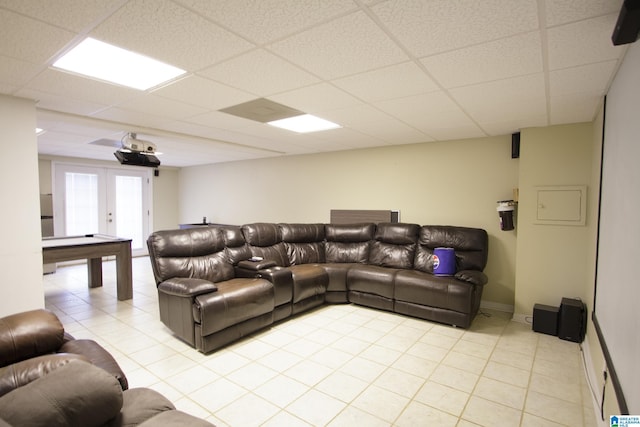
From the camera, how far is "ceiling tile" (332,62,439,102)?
6.94 feet

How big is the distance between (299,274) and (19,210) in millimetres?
2820

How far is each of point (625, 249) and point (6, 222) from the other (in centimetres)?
441

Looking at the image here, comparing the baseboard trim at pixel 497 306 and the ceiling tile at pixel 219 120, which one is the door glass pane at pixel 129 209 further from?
the baseboard trim at pixel 497 306

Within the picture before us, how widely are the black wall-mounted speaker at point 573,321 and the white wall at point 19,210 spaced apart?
5.18m

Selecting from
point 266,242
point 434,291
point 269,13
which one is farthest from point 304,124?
point 434,291

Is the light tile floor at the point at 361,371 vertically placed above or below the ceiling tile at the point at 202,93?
below

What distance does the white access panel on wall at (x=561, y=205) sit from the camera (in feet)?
11.0

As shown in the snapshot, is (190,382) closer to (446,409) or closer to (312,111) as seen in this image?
(446,409)

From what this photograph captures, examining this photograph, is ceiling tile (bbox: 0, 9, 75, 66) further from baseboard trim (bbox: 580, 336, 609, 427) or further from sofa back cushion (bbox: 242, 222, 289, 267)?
baseboard trim (bbox: 580, 336, 609, 427)

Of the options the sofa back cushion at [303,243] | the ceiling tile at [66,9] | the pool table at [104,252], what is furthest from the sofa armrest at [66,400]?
the pool table at [104,252]

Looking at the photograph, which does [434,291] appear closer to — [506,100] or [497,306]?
[497,306]

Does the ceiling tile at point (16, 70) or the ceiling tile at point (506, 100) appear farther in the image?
the ceiling tile at point (506, 100)

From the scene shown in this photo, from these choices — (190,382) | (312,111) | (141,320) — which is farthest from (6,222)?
(312,111)

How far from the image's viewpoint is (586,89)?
238cm
